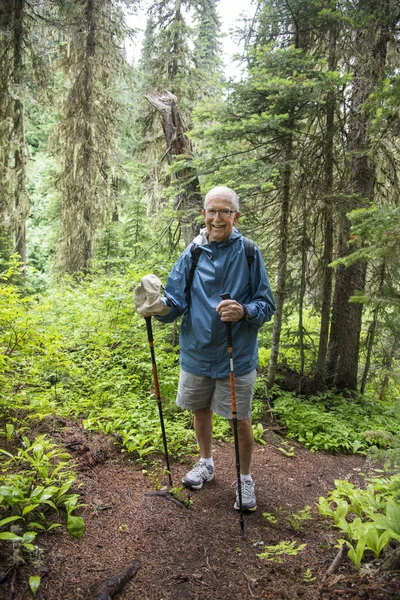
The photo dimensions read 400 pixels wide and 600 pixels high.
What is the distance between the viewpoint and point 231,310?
2.91 metres

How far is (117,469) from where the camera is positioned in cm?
355

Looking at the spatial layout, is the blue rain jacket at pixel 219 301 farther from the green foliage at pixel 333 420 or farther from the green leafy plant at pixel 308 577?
the green foliage at pixel 333 420

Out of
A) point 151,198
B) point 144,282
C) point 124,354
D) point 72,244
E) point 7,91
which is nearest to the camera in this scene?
point 144,282

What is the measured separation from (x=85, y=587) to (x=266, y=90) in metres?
5.41

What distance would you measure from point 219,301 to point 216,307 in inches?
5.2

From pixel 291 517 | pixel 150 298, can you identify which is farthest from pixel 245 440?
pixel 150 298

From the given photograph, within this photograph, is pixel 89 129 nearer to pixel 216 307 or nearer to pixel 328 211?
pixel 328 211

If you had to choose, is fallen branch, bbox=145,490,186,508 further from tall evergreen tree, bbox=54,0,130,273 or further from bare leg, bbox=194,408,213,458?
tall evergreen tree, bbox=54,0,130,273

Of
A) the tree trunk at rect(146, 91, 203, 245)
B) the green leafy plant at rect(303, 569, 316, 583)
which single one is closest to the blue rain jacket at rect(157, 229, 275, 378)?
the green leafy plant at rect(303, 569, 316, 583)

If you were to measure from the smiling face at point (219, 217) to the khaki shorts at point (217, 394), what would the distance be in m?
1.17

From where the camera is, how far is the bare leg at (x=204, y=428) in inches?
137

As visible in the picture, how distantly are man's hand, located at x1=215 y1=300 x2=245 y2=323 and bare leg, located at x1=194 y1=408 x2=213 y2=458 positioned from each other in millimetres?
1007

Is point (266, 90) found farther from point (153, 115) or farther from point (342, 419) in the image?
point (153, 115)

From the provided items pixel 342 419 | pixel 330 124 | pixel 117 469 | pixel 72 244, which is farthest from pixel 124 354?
pixel 72 244
